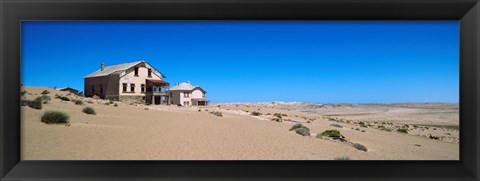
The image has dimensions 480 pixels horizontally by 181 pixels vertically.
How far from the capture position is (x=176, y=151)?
4516 millimetres

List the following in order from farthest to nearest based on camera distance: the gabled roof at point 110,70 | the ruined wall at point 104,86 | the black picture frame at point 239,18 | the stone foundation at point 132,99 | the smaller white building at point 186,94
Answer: the smaller white building at point 186,94
the stone foundation at point 132,99
the ruined wall at point 104,86
the gabled roof at point 110,70
the black picture frame at point 239,18

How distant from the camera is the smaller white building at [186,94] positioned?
17.4 m

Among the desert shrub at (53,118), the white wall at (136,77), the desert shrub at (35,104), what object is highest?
the white wall at (136,77)

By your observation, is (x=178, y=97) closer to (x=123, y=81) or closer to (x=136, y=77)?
(x=136, y=77)

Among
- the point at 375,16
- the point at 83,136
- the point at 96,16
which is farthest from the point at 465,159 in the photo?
the point at 83,136

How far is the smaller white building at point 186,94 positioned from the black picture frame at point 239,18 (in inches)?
564

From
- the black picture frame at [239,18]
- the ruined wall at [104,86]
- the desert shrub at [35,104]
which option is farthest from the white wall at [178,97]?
the black picture frame at [239,18]

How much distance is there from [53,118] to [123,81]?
441 centimetres

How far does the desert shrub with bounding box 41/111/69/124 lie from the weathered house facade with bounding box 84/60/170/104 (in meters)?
3.92

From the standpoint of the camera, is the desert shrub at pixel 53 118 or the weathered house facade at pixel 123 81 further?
the weathered house facade at pixel 123 81

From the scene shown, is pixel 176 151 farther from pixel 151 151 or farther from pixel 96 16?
pixel 96 16

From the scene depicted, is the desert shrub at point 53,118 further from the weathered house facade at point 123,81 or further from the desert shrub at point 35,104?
the weathered house facade at point 123,81

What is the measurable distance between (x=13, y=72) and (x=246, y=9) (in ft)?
7.75

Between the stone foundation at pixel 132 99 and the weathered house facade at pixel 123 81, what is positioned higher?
the weathered house facade at pixel 123 81
